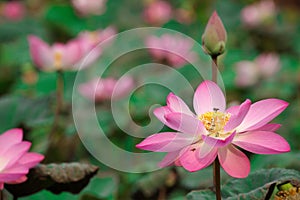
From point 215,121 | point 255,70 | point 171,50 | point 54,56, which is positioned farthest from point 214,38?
point 255,70

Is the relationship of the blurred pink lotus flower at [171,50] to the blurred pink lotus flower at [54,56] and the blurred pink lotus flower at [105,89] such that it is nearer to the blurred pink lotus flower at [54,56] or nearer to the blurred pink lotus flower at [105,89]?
the blurred pink lotus flower at [105,89]

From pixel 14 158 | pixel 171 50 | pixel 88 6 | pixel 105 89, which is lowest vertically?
pixel 14 158

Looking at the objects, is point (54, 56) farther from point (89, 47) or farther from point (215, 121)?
point (215, 121)

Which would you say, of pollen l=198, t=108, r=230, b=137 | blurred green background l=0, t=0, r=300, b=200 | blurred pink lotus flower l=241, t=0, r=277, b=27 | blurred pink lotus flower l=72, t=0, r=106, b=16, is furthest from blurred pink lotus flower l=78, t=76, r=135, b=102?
blurred pink lotus flower l=241, t=0, r=277, b=27

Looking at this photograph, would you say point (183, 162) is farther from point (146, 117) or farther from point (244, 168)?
point (146, 117)

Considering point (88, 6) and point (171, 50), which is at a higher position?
point (88, 6)

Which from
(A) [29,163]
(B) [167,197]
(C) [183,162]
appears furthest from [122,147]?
(C) [183,162]

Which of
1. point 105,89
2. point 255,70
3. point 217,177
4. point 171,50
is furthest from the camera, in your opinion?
point 255,70
